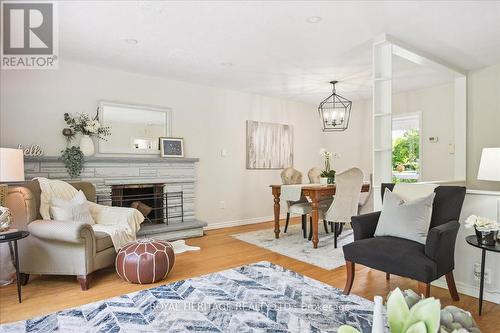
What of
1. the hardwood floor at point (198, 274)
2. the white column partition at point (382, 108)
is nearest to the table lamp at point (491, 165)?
the white column partition at point (382, 108)

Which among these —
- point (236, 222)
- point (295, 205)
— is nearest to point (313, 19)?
point (295, 205)

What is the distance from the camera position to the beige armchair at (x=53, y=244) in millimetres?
2654

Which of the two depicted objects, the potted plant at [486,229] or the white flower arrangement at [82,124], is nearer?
the potted plant at [486,229]

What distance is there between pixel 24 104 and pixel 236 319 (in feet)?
11.3

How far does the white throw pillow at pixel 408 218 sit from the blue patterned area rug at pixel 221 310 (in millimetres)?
604

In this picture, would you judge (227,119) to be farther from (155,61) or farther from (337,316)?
(337,316)

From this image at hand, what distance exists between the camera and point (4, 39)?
119 inches

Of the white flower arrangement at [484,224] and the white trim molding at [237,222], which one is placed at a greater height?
the white flower arrangement at [484,224]

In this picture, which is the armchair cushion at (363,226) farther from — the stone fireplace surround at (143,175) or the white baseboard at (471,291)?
the stone fireplace surround at (143,175)

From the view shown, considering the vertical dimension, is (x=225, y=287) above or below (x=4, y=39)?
below

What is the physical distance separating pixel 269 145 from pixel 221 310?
3974 millimetres

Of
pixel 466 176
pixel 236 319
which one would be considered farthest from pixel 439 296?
pixel 466 176

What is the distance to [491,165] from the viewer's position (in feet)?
9.54

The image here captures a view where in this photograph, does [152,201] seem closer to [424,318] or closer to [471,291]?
[471,291]
